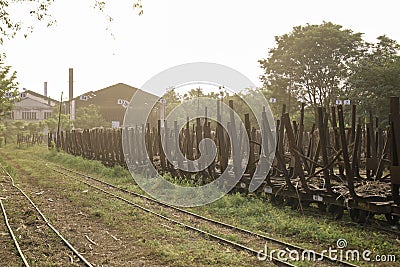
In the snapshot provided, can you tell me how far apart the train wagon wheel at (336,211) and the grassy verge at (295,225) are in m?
0.16

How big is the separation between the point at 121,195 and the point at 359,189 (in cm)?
726

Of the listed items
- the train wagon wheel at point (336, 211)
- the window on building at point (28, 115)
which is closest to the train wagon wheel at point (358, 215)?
the train wagon wheel at point (336, 211)

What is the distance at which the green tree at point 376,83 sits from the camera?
24.7 m

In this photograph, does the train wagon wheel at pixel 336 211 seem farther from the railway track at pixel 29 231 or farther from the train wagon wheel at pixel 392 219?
the railway track at pixel 29 231

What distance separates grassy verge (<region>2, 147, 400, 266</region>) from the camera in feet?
26.8

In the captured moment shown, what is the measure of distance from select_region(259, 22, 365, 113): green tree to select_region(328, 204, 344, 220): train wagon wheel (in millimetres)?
20273

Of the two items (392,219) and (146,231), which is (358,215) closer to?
(392,219)

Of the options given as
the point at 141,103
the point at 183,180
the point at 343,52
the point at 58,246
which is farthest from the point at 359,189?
the point at 141,103

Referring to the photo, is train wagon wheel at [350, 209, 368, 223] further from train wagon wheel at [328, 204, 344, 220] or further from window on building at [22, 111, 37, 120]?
window on building at [22, 111, 37, 120]

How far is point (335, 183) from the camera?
11.3 metres

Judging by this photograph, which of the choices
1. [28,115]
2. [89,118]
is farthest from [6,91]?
[28,115]

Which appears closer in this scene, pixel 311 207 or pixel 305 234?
pixel 305 234

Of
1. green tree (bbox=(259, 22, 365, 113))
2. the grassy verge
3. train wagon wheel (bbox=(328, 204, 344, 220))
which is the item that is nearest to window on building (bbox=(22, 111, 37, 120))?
green tree (bbox=(259, 22, 365, 113))

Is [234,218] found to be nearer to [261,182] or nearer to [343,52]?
[261,182]
